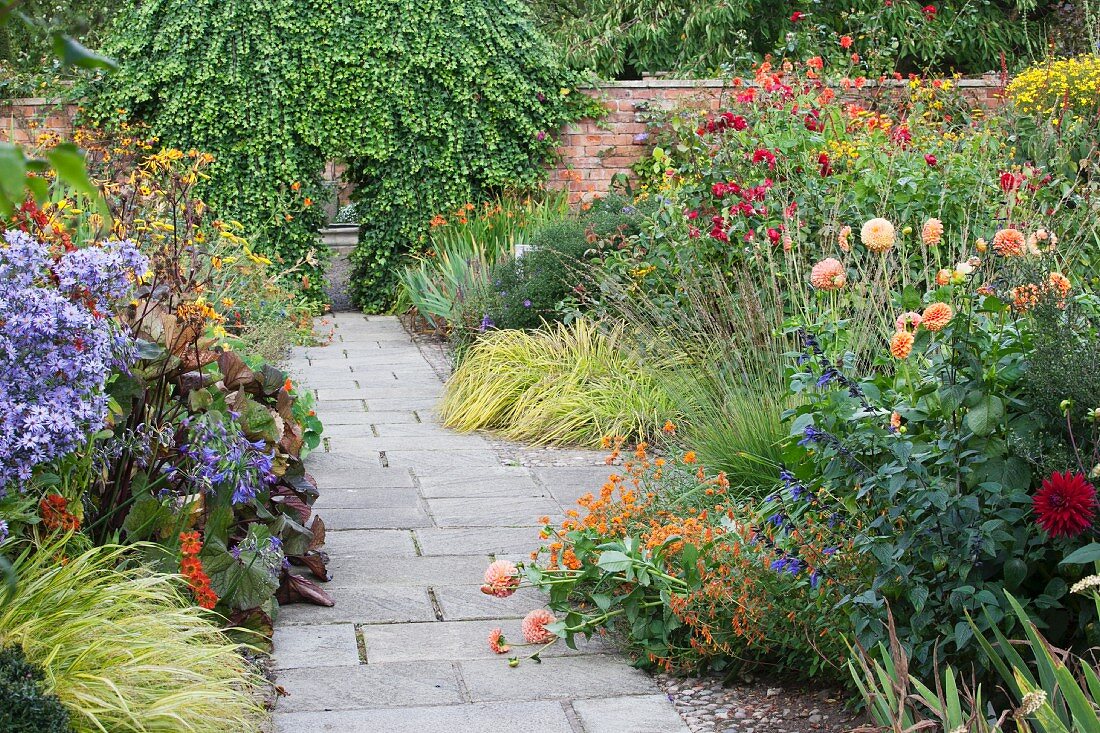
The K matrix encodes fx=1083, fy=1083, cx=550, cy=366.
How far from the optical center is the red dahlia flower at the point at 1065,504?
6.53 ft

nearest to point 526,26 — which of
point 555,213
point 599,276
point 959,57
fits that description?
point 555,213

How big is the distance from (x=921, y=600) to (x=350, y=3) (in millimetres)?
8837

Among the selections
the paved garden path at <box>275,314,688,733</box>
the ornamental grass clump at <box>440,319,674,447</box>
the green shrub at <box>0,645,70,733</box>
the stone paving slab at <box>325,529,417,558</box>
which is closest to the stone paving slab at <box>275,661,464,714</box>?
the paved garden path at <box>275,314,688,733</box>

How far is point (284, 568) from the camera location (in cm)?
329

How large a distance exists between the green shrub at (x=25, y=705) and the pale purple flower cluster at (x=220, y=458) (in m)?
0.99

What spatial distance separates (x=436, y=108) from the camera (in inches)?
399

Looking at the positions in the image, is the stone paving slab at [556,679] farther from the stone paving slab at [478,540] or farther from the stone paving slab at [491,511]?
the stone paving slab at [491,511]

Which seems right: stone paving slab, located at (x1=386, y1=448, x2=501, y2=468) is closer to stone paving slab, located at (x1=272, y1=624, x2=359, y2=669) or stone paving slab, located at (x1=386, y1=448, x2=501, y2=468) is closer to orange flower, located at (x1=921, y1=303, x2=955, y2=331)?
stone paving slab, located at (x1=272, y1=624, x2=359, y2=669)

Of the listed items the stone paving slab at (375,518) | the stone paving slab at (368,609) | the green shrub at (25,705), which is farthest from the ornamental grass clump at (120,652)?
the stone paving slab at (375,518)

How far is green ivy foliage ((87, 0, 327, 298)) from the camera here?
31.6 ft

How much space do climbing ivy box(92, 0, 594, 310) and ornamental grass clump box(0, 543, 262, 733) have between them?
25.4ft

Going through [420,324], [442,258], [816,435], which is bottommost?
[420,324]

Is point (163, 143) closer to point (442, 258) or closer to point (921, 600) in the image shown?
point (442, 258)

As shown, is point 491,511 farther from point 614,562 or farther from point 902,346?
point 902,346
